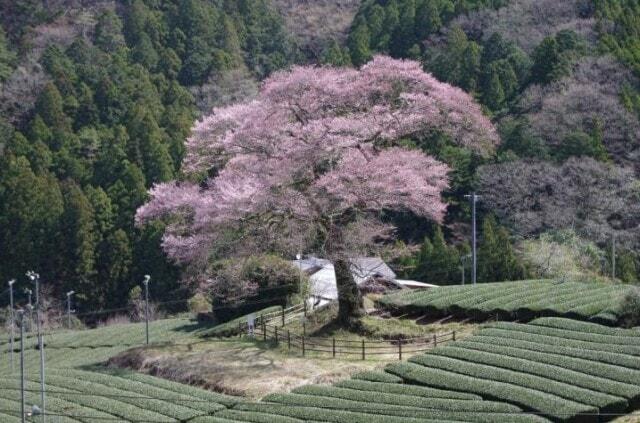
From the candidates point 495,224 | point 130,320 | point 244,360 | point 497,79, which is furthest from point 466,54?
point 244,360

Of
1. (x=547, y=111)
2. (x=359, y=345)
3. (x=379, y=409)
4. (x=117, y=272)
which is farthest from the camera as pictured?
(x=117, y=272)

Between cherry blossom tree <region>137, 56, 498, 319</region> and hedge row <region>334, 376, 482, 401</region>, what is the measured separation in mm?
5317

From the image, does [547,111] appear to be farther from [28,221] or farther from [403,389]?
[403,389]

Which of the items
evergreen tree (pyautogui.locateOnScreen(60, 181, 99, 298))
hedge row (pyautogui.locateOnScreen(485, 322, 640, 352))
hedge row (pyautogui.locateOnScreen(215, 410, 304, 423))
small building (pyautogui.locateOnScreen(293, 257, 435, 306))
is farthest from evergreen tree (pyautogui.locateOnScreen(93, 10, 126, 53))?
hedge row (pyautogui.locateOnScreen(215, 410, 304, 423))

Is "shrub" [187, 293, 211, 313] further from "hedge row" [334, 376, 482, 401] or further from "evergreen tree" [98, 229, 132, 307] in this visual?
"hedge row" [334, 376, 482, 401]

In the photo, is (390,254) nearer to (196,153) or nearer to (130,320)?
(196,153)

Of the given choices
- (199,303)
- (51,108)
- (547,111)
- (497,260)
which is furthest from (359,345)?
(51,108)

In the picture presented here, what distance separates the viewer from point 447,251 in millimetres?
56625

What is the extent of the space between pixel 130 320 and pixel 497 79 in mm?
25694

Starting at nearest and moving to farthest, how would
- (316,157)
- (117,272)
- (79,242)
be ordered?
(316,157) < (117,272) < (79,242)

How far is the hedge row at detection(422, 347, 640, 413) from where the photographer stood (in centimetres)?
2491

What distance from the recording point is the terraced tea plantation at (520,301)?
32.2 metres

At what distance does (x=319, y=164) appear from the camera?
33219mm

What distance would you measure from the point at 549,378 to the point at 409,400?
10.7ft
